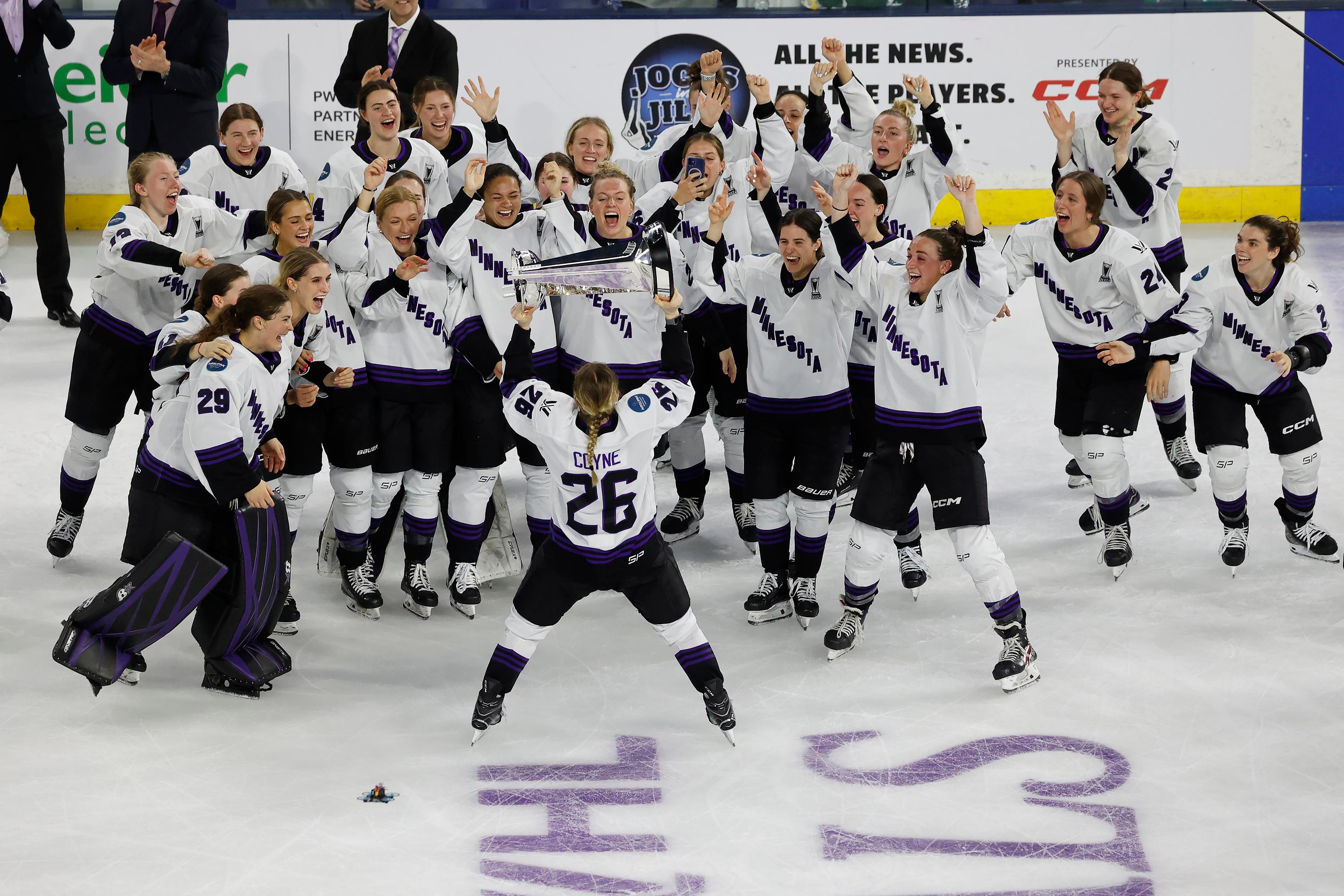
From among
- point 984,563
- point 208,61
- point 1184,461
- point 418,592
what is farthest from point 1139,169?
point 208,61

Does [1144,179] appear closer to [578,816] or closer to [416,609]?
[416,609]

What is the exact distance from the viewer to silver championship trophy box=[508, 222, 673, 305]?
428cm

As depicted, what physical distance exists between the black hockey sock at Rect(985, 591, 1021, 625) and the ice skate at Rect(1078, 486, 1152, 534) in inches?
53.7

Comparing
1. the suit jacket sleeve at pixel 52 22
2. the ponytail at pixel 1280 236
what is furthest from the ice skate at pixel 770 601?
the suit jacket sleeve at pixel 52 22

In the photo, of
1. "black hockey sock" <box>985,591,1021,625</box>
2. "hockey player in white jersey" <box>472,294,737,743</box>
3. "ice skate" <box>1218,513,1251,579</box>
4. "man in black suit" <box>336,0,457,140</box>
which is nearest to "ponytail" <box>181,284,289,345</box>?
"hockey player in white jersey" <box>472,294,737,743</box>

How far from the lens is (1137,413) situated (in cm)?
562

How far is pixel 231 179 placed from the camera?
5.81 metres

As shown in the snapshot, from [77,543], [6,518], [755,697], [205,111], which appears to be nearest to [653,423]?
[755,697]

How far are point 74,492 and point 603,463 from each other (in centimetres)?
250

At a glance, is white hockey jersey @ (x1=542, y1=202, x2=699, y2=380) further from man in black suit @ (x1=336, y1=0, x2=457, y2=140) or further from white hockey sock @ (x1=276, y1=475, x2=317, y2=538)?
man in black suit @ (x1=336, y1=0, x2=457, y2=140)

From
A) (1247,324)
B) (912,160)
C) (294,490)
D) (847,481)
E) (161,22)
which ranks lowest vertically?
(847,481)

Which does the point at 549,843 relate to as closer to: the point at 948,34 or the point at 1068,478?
the point at 1068,478

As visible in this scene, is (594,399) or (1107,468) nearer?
(594,399)

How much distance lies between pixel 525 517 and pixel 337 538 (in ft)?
3.53
